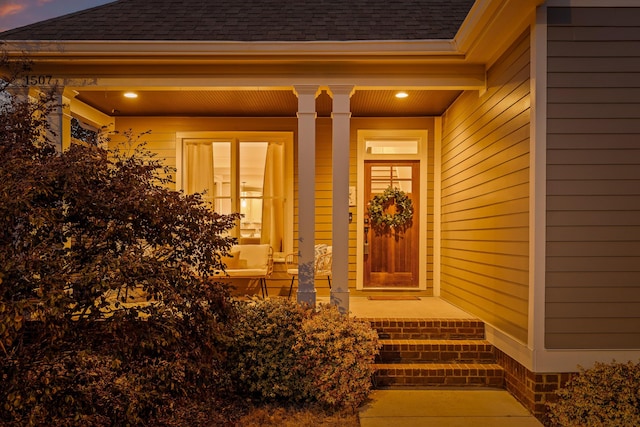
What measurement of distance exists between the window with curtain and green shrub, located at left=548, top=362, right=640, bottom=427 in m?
4.21

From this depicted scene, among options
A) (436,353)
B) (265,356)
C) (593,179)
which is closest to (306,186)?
(265,356)

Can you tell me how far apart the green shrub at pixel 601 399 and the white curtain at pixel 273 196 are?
13.9 feet

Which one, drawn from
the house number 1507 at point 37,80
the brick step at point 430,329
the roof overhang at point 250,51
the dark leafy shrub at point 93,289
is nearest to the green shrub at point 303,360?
the dark leafy shrub at point 93,289

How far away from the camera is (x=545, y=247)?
3701mm

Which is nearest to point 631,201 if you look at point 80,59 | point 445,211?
point 445,211

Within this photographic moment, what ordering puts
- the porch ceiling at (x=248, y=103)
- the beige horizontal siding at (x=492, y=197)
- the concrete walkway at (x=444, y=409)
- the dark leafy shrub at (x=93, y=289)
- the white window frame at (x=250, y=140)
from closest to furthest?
the dark leafy shrub at (x=93, y=289) → the concrete walkway at (x=444, y=409) → the beige horizontal siding at (x=492, y=197) → the porch ceiling at (x=248, y=103) → the white window frame at (x=250, y=140)

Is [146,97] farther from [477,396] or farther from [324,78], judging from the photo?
[477,396]

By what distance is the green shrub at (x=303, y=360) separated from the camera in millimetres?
3766

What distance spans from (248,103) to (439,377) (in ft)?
13.1

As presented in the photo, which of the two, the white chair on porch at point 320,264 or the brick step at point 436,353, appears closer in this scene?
the brick step at point 436,353

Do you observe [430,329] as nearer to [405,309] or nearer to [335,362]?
[405,309]

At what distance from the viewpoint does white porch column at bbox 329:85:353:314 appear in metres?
4.82

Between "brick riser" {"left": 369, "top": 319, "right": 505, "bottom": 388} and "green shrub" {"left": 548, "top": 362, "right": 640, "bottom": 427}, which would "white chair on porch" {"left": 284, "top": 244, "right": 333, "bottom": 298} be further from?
"green shrub" {"left": 548, "top": 362, "right": 640, "bottom": 427}

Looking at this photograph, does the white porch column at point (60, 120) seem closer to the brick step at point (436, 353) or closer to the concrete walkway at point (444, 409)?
the brick step at point (436, 353)
